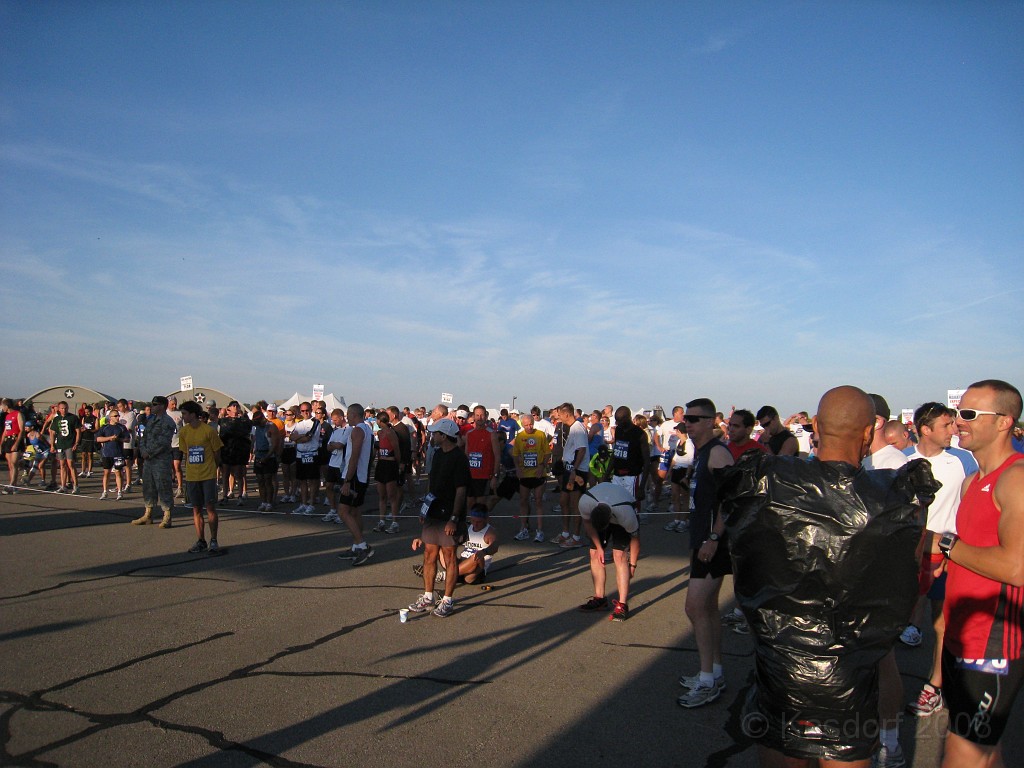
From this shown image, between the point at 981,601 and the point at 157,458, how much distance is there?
1115 cm

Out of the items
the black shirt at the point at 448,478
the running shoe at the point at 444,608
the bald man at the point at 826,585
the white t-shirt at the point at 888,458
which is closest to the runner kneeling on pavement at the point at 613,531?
the black shirt at the point at 448,478

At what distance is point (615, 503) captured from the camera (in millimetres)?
6355

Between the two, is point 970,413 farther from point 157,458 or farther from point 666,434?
point 666,434

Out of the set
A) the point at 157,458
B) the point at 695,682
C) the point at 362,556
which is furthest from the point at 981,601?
the point at 157,458

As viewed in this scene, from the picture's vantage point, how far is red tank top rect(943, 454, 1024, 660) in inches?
106

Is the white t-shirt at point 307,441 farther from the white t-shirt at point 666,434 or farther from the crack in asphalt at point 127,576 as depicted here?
the white t-shirt at point 666,434

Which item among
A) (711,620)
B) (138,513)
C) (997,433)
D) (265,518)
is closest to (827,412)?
(997,433)

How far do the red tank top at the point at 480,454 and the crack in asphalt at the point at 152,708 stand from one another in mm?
4683

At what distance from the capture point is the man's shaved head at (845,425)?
93.1 inches

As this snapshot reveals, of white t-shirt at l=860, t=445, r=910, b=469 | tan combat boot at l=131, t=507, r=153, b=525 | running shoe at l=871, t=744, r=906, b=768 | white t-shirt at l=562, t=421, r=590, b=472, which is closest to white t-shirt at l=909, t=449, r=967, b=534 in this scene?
white t-shirt at l=860, t=445, r=910, b=469

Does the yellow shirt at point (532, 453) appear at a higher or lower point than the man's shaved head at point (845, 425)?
lower

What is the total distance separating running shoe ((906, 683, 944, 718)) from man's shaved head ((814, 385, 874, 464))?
10.1 ft

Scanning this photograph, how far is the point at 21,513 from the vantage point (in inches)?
470

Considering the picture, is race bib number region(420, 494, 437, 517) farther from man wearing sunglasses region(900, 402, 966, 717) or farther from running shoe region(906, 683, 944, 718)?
running shoe region(906, 683, 944, 718)
